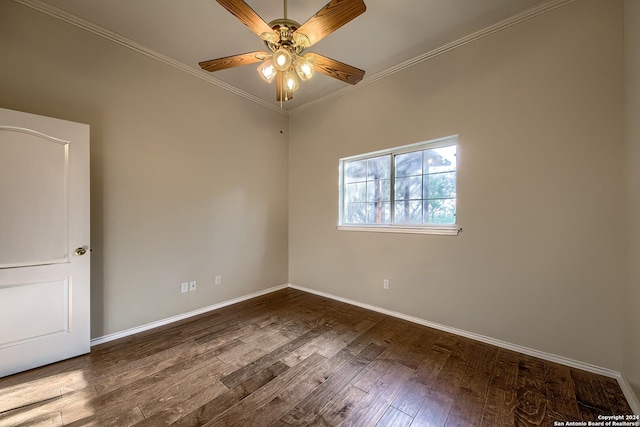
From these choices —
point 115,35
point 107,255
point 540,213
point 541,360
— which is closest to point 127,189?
point 107,255

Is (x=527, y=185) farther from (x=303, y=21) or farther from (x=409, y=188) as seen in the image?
(x=303, y=21)

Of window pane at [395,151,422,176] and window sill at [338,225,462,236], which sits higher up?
window pane at [395,151,422,176]

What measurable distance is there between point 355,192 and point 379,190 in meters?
0.38

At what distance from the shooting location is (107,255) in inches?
90.8

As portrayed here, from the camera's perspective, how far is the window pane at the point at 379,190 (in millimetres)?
3053

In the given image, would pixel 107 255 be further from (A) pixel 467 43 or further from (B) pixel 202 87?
(A) pixel 467 43

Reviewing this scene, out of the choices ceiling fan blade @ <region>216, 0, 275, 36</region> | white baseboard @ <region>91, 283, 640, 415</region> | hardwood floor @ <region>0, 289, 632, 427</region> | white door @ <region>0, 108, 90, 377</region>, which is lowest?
hardwood floor @ <region>0, 289, 632, 427</region>

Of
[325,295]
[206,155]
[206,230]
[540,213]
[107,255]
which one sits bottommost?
[325,295]

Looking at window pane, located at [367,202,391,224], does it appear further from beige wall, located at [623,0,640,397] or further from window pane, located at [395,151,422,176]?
beige wall, located at [623,0,640,397]

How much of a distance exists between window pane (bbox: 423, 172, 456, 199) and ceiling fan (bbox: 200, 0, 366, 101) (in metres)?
1.38

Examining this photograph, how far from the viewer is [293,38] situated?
5.29ft

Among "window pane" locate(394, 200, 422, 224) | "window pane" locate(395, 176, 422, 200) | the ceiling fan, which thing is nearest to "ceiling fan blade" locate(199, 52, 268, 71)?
the ceiling fan

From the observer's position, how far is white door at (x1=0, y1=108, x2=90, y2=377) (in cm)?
180

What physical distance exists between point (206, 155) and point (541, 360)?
154 inches
